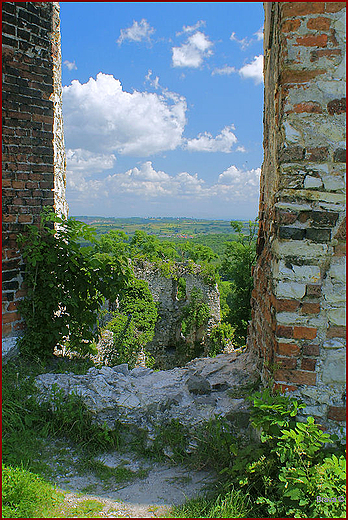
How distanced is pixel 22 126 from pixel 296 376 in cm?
315

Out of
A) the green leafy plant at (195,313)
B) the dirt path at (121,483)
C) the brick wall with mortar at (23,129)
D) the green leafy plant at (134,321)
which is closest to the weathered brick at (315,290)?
the dirt path at (121,483)

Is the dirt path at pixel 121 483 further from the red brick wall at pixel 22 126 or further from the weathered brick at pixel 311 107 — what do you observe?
the weathered brick at pixel 311 107

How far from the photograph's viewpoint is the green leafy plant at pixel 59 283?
3.43 m

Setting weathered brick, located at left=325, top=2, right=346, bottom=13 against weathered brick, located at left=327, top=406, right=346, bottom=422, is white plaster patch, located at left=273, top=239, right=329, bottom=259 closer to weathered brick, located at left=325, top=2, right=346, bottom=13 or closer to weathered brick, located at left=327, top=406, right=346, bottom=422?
weathered brick, located at left=327, top=406, right=346, bottom=422

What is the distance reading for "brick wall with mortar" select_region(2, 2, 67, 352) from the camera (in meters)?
3.28

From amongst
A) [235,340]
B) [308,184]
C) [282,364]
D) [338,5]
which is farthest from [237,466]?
[235,340]

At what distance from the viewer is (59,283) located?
139 inches

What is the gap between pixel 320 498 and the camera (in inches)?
74.2

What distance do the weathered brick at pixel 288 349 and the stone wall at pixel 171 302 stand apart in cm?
1096

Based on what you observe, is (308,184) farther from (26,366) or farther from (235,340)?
(235,340)

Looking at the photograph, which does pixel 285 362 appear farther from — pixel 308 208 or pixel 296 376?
pixel 308 208

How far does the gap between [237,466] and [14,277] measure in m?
2.50

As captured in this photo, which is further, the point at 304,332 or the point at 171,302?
the point at 171,302

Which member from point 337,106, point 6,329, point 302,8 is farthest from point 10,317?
point 302,8
